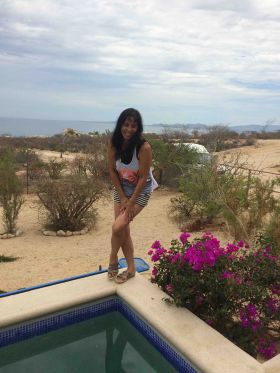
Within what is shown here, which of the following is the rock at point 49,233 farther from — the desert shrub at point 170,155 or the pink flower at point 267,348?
the desert shrub at point 170,155

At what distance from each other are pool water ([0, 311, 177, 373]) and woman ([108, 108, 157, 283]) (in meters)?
0.79

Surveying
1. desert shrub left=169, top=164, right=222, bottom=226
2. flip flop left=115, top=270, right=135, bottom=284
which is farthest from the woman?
desert shrub left=169, top=164, right=222, bottom=226

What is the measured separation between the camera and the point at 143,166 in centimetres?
344

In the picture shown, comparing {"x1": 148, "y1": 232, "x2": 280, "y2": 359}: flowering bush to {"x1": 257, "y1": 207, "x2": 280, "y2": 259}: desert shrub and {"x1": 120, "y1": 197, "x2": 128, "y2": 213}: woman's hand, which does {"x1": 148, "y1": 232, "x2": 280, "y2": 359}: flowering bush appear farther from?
{"x1": 120, "y1": 197, "x2": 128, "y2": 213}: woman's hand

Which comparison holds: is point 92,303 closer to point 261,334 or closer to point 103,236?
point 261,334

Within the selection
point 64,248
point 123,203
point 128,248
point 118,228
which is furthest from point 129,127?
point 64,248

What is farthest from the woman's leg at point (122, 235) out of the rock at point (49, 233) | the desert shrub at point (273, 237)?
the rock at point (49, 233)

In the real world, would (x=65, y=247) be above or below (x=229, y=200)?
below

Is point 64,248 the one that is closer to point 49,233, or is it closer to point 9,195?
point 49,233

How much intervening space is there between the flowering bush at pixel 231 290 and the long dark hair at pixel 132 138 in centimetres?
108

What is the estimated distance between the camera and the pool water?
320 centimetres

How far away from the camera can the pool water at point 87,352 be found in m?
3.20

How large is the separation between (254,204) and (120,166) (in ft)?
9.28

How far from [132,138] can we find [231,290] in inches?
62.8
